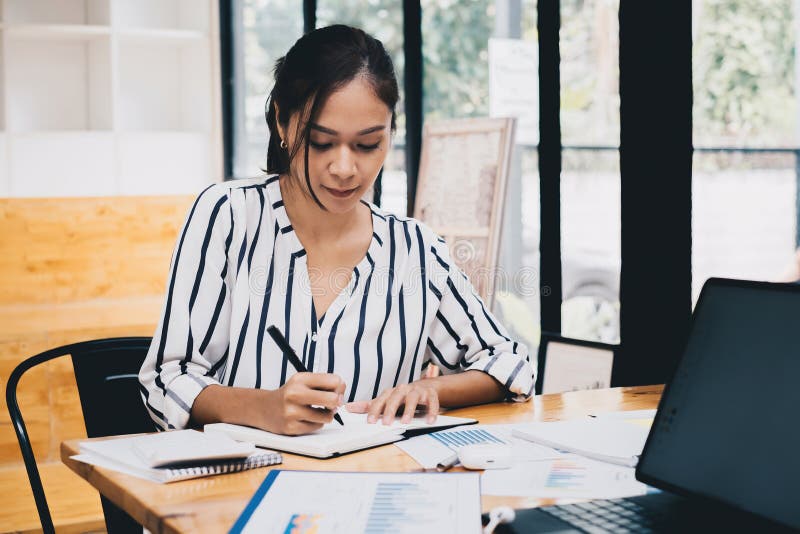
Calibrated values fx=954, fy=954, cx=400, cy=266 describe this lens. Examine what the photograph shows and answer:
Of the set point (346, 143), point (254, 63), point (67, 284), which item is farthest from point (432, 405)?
point (254, 63)

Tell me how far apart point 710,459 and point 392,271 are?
2.99ft

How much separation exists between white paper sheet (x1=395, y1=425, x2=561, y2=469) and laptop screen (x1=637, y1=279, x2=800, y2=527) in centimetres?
24

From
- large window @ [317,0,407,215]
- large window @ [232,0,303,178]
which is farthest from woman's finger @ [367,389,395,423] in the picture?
large window @ [232,0,303,178]

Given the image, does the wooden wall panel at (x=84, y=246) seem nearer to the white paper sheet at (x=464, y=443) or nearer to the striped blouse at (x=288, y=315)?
the striped blouse at (x=288, y=315)

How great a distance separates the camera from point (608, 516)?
1.03 m

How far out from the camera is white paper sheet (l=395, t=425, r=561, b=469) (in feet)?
4.32

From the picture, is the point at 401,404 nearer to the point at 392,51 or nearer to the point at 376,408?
the point at 376,408

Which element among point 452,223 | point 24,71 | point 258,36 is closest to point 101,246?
point 24,71

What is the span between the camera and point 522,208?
305 centimetres

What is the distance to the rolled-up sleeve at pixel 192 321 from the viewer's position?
158 centimetres

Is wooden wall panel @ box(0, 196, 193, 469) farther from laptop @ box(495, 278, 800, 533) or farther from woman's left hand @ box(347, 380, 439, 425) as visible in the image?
laptop @ box(495, 278, 800, 533)

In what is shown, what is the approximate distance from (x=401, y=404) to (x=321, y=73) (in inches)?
23.3

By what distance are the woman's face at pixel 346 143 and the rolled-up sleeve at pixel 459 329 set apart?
272mm

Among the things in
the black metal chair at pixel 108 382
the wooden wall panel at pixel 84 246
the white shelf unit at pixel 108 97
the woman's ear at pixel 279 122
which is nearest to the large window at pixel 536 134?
the woman's ear at pixel 279 122
